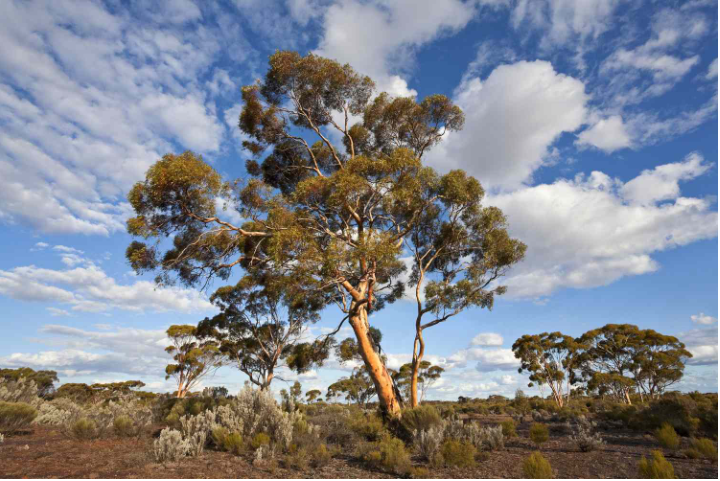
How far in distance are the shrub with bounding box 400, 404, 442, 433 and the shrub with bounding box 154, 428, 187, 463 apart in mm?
5258

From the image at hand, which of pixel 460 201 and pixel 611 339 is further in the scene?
pixel 611 339

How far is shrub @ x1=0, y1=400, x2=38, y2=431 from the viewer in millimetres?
9727

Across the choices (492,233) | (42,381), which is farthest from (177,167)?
(42,381)

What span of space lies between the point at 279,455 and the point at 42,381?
3050 cm

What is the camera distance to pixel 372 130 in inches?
637

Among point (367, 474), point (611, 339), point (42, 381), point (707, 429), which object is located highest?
point (611, 339)

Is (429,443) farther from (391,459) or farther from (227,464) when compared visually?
(227,464)

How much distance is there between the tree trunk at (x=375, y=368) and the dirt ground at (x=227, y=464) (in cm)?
354

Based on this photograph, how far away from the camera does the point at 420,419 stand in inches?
378

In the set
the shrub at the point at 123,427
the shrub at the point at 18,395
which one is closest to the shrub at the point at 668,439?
the shrub at the point at 123,427

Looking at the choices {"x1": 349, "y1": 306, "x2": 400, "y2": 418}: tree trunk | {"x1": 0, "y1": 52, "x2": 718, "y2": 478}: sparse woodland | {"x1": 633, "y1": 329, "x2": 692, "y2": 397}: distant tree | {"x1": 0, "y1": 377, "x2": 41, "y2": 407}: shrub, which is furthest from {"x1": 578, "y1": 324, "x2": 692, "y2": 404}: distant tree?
{"x1": 0, "y1": 377, "x2": 41, "y2": 407}: shrub

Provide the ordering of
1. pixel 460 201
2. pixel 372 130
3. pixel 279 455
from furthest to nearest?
pixel 372 130, pixel 460 201, pixel 279 455

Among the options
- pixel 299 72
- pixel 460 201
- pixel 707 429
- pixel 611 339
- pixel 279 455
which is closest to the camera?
pixel 279 455

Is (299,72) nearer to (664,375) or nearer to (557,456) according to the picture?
(557,456)
